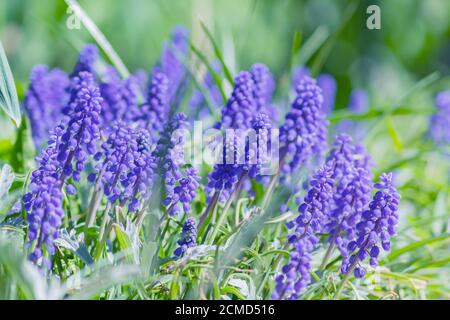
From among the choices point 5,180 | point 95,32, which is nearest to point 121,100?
point 95,32

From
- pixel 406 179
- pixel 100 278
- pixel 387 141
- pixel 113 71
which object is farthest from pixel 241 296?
pixel 387 141

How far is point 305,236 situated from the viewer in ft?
7.88

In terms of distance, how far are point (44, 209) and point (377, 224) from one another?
3.43 ft

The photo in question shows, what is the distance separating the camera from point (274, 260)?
2.64 meters

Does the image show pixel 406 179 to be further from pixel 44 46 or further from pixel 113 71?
pixel 44 46

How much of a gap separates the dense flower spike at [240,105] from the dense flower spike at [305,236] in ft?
1.49

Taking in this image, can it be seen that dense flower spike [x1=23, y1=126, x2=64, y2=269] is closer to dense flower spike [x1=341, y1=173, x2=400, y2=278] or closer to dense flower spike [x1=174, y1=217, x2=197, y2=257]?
dense flower spike [x1=174, y1=217, x2=197, y2=257]

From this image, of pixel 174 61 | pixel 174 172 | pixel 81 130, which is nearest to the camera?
pixel 81 130

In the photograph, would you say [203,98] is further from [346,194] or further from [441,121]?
[346,194]

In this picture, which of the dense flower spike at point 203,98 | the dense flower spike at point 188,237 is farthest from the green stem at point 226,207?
the dense flower spike at point 203,98

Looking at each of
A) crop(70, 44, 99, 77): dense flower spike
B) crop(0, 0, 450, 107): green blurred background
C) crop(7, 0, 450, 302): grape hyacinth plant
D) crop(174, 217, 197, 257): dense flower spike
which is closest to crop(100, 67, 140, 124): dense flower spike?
crop(7, 0, 450, 302): grape hyacinth plant

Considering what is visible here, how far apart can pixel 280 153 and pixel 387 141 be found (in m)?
2.39

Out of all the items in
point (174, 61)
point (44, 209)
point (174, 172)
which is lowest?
point (44, 209)

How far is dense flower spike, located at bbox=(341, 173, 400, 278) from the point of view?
2344 millimetres
